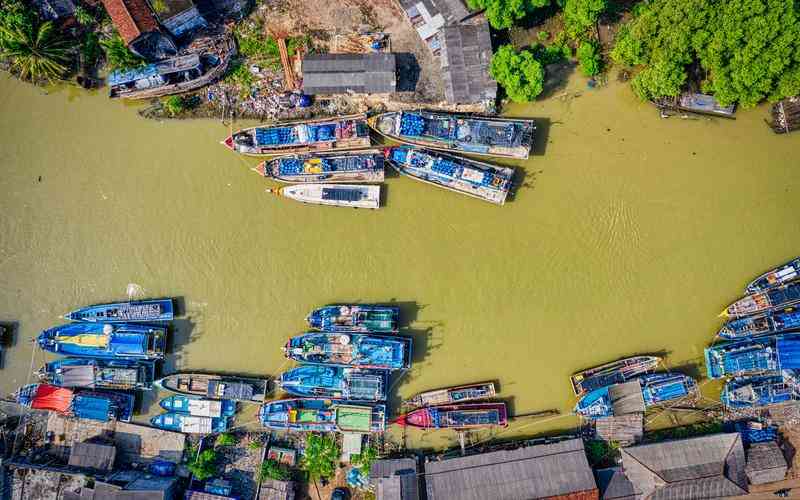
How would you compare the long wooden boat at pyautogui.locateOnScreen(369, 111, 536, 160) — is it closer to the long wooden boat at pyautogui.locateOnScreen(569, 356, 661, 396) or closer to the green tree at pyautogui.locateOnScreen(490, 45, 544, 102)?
the green tree at pyautogui.locateOnScreen(490, 45, 544, 102)

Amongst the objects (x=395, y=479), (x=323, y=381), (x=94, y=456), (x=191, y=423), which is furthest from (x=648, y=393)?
(x=94, y=456)

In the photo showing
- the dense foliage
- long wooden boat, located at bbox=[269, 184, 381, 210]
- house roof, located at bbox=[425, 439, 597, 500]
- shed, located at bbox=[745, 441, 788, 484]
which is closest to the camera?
the dense foliage

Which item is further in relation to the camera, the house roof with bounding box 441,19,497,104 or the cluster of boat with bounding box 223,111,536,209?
the cluster of boat with bounding box 223,111,536,209

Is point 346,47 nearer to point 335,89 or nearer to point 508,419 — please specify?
point 335,89

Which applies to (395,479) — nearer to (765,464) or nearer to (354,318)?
(354,318)

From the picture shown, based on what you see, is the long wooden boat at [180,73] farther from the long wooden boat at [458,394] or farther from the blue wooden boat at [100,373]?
the long wooden boat at [458,394]

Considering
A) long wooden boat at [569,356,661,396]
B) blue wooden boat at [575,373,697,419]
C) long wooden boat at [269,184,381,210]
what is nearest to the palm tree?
long wooden boat at [269,184,381,210]

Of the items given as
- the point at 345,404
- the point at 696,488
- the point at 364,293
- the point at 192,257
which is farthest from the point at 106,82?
the point at 696,488

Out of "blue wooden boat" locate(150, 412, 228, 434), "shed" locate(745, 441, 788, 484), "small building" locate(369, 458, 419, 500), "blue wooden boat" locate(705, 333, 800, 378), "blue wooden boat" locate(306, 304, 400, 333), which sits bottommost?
"small building" locate(369, 458, 419, 500)
